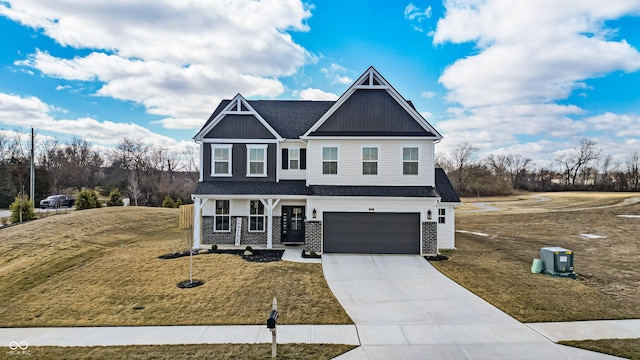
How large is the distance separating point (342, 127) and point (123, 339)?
43.1 ft

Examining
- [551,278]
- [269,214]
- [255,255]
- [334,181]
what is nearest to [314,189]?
[334,181]

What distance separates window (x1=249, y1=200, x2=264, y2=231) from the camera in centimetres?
1867

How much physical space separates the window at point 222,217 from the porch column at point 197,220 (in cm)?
85

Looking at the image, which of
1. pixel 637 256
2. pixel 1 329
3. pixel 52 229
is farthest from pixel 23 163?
pixel 637 256

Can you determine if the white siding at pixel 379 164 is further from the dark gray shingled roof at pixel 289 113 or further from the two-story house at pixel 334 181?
the dark gray shingled roof at pixel 289 113

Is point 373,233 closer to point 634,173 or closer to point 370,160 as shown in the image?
point 370,160

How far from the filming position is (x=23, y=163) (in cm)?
4200

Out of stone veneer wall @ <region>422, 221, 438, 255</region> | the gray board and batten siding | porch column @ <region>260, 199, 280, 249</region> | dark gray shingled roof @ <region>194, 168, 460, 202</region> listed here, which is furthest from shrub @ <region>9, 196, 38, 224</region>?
stone veneer wall @ <region>422, 221, 438, 255</region>

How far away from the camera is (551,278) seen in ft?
42.1

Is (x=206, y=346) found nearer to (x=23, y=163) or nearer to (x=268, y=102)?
(x=268, y=102)

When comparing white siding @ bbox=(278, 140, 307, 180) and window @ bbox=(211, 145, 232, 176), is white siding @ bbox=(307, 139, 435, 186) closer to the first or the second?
white siding @ bbox=(278, 140, 307, 180)

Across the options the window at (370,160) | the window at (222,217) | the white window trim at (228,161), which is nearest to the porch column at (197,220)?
the window at (222,217)

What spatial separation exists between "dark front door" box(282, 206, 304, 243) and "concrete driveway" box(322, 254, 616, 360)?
A: 488 centimetres

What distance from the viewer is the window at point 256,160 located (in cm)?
1880
